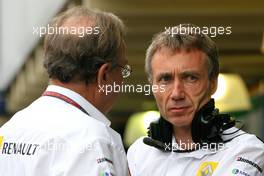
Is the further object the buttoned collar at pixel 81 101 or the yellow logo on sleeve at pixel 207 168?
the yellow logo on sleeve at pixel 207 168

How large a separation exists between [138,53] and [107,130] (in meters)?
5.83

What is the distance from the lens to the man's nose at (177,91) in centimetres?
413

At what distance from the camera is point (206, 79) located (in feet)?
13.8

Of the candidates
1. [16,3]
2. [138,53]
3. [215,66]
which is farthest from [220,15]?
[16,3]

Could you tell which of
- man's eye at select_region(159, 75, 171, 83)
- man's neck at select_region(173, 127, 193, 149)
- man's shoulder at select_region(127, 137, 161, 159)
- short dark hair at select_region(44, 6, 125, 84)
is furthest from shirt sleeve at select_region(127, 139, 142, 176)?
short dark hair at select_region(44, 6, 125, 84)

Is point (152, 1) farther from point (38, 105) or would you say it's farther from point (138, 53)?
point (38, 105)

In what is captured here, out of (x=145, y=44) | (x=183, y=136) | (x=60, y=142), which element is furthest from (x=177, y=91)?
(x=145, y=44)

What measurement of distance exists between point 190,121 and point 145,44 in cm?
475

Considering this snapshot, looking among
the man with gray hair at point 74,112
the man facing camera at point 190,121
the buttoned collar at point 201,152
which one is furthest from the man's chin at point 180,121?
the man with gray hair at point 74,112

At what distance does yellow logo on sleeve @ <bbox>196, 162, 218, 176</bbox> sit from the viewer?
4.05 m

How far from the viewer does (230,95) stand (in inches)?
313

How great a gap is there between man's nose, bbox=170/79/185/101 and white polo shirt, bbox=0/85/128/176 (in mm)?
558

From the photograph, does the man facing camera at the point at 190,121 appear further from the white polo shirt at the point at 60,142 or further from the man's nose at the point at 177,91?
the white polo shirt at the point at 60,142

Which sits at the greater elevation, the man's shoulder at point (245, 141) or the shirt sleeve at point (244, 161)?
the man's shoulder at point (245, 141)
